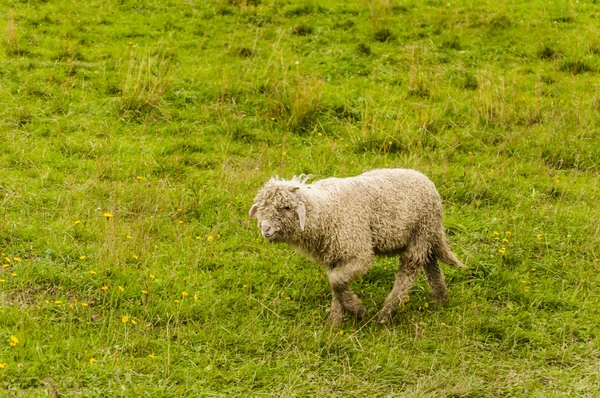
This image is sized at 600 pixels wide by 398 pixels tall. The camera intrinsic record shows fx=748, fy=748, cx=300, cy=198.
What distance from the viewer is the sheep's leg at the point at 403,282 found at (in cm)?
672

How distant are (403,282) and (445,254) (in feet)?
1.83

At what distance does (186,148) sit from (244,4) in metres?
5.16

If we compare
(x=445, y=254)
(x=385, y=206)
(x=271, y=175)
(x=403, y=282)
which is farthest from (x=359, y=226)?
(x=271, y=175)

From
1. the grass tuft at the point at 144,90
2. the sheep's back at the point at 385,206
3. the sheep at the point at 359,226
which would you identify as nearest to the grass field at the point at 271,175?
the grass tuft at the point at 144,90

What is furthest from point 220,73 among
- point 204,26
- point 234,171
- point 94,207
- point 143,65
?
point 94,207

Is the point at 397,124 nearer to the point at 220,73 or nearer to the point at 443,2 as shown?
the point at 220,73

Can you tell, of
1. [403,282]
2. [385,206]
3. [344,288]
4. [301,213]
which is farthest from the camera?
[403,282]

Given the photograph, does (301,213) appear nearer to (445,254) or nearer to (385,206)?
(385,206)

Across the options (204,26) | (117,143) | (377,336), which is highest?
(204,26)

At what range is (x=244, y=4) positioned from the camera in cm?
1390

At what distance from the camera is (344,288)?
6.38m

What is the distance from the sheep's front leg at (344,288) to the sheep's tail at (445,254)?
3.04 ft

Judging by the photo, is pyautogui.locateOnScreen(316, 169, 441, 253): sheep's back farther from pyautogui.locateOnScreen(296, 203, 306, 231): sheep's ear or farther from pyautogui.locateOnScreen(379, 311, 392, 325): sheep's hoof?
pyautogui.locateOnScreen(379, 311, 392, 325): sheep's hoof

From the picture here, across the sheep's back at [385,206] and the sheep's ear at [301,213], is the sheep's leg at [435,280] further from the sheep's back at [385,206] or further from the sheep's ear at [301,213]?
the sheep's ear at [301,213]
